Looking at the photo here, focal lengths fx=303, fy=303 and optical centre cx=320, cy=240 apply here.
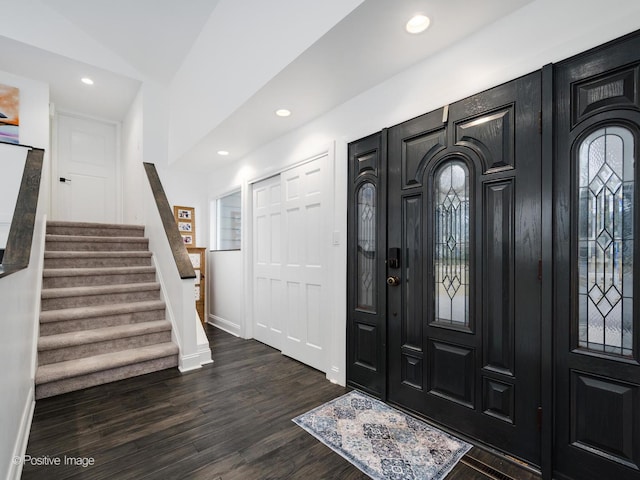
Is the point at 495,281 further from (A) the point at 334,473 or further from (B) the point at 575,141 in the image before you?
(A) the point at 334,473

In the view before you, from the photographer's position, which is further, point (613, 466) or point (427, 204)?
point (427, 204)

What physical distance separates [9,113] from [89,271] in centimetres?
283

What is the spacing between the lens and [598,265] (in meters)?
1.46

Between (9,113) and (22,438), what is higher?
(9,113)

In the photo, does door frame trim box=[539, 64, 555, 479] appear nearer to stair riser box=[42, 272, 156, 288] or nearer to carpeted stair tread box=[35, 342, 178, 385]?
carpeted stair tread box=[35, 342, 178, 385]

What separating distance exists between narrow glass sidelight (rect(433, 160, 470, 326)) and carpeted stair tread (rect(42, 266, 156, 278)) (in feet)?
11.1

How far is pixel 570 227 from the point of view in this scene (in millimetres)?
1521

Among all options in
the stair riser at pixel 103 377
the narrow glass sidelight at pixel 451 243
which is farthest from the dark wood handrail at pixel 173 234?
the narrow glass sidelight at pixel 451 243

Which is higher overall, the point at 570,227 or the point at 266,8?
the point at 266,8

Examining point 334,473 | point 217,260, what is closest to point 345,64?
point 334,473

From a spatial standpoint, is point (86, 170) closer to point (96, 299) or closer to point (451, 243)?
point (96, 299)

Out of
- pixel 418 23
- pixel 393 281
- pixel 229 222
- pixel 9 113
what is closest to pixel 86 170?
pixel 9 113

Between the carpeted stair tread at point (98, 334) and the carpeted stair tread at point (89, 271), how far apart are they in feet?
2.28

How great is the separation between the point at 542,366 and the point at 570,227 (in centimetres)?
74
